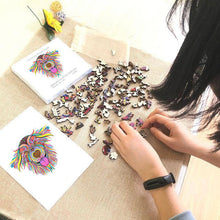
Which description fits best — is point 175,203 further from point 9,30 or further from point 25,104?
point 9,30

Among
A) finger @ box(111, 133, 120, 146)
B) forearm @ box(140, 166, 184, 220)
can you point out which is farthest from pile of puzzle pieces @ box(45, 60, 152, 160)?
forearm @ box(140, 166, 184, 220)

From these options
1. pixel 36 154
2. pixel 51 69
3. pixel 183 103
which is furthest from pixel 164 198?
pixel 51 69

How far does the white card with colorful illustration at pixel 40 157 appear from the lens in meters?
0.63

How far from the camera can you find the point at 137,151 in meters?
0.70

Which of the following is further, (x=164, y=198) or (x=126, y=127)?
(x=126, y=127)

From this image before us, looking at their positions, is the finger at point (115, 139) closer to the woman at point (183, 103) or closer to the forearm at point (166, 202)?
the woman at point (183, 103)

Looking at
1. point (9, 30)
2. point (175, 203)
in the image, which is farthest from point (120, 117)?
point (9, 30)

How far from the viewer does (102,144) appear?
0.72 meters

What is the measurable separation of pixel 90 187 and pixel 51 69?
421 mm

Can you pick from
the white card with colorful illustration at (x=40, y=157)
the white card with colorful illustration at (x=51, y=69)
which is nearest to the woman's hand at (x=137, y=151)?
the white card with colorful illustration at (x=40, y=157)

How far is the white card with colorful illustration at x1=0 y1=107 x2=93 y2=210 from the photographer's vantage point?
63cm

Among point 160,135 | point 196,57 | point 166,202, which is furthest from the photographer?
point 160,135

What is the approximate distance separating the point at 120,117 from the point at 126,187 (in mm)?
231

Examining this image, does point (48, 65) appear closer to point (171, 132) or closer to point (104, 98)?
point (104, 98)
